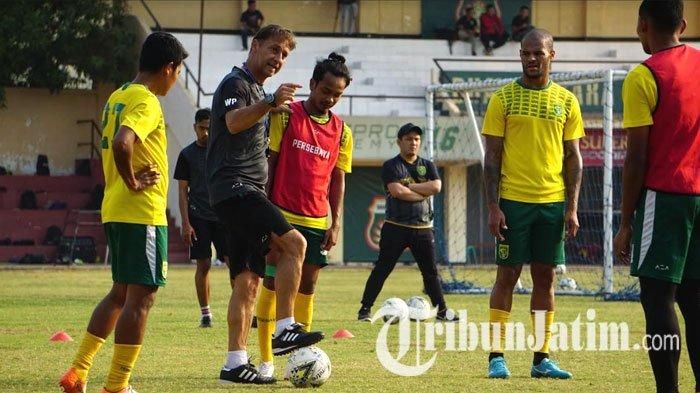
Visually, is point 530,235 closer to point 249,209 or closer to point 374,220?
point 249,209

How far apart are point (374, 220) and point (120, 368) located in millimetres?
31712

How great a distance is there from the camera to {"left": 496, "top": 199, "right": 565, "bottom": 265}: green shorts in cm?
1033

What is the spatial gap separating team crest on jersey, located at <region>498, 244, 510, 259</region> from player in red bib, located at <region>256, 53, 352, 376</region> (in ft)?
4.21

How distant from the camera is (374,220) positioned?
39969 millimetres

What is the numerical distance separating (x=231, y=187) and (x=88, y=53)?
1226 inches

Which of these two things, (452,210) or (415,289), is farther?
(452,210)

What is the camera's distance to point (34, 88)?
40938 millimetres

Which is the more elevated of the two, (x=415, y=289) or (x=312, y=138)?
(x=312, y=138)

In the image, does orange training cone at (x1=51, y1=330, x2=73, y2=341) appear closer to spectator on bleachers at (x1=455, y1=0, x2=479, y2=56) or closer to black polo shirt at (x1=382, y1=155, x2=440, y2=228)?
black polo shirt at (x1=382, y1=155, x2=440, y2=228)

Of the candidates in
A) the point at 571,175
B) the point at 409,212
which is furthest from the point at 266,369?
the point at 409,212

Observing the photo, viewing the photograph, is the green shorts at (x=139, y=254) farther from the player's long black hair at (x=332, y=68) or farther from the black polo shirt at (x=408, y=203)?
the black polo shirt at (x=408, y=203)

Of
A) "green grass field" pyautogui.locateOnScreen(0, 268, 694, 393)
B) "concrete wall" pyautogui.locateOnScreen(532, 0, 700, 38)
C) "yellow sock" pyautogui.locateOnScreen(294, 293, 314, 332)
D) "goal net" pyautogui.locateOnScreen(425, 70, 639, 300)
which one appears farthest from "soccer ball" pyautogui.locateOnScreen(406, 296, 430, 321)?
"concrete wall" pyautogui.locateOnScreen(532, 0, 700, 38)

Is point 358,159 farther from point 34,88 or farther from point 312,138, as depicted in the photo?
point 312,138

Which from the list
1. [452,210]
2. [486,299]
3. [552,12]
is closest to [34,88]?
[452,210]
